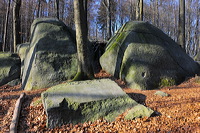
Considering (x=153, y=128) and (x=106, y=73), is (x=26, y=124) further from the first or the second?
(x=106, y=73)

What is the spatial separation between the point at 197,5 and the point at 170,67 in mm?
36541

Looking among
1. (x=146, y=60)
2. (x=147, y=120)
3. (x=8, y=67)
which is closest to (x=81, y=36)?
(x=146, y=60)

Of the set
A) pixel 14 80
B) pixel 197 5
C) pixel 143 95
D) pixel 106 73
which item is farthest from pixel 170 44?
pixel 197 5

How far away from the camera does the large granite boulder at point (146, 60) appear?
282 inches

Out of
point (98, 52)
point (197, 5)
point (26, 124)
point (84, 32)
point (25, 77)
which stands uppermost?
point (197, 5)

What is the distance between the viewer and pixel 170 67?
307 inches

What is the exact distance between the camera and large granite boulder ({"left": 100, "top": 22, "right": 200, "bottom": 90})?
7.16 meters

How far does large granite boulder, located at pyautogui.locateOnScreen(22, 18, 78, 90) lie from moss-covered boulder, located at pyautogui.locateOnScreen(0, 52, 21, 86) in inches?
50.9

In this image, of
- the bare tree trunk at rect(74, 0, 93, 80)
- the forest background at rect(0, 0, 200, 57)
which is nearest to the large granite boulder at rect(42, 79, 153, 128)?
the bare tree trunk at rect(74, 0, 93, 80)

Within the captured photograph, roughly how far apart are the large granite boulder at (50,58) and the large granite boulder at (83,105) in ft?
9.34

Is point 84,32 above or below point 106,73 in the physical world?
above

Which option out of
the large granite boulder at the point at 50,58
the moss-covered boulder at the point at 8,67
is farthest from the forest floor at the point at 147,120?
the moss-covered boulder at the point at 8,67

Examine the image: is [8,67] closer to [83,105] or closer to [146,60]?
[83,105]

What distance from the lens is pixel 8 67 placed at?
966 centimetres
